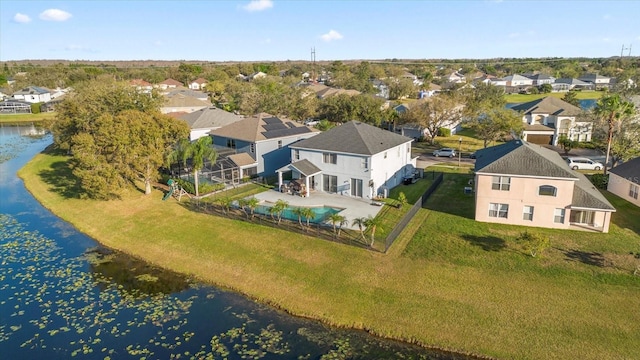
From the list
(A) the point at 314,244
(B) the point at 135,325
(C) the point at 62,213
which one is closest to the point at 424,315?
(A) the point at 314,244

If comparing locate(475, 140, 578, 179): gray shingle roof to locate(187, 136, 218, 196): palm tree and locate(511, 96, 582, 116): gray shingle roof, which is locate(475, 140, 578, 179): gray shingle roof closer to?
locate(187, 136, 218, 196): palm tree

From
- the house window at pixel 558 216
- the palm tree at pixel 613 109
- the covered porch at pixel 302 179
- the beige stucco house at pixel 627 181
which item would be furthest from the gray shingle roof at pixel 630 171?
the covered porch at pixel 302 179

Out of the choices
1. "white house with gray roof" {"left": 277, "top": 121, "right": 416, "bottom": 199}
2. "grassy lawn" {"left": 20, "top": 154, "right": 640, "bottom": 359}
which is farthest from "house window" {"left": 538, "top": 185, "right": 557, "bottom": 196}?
"white house with gray roof" {"left": 277, "top": 121, "right": 416, "bottom": 199}

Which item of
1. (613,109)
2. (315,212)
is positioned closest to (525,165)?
(315,212)

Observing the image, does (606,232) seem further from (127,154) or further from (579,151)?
(127,154)

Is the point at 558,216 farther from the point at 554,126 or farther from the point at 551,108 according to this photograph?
the point at 551,108

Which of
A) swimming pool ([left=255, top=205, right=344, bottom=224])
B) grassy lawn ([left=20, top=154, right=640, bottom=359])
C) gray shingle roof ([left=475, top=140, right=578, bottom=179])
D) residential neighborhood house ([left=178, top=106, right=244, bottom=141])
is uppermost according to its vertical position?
residential neighborhood house ([left=178, top=106, right=244, bottom=141])
